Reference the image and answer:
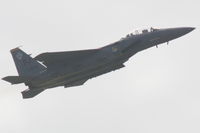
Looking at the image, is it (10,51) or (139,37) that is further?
(10,51)

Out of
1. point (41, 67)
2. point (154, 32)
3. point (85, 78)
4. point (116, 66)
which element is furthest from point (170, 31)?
point (41, 67)

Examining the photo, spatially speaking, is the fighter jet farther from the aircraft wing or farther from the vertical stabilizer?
the vertical stabilizer

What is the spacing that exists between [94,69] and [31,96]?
666cm

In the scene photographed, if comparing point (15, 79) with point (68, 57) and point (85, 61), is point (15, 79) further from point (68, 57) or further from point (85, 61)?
point (85, 61)

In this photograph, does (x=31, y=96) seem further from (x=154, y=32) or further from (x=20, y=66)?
(x=154, y=32)

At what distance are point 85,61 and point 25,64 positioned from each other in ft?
22.0

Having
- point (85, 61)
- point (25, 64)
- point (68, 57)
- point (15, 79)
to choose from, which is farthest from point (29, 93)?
point (85, 61)

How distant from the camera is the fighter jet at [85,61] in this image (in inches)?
1626

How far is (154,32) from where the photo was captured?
43156mm

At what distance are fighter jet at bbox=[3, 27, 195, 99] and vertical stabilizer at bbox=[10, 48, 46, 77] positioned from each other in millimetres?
357

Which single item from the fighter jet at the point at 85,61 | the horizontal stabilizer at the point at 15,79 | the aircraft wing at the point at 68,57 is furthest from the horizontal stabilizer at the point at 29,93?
the aircraft wing at the point at 68,57

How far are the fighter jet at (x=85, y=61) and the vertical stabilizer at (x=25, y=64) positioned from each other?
357mm

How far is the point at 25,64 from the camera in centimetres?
4475

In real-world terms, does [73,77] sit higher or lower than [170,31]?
lower
